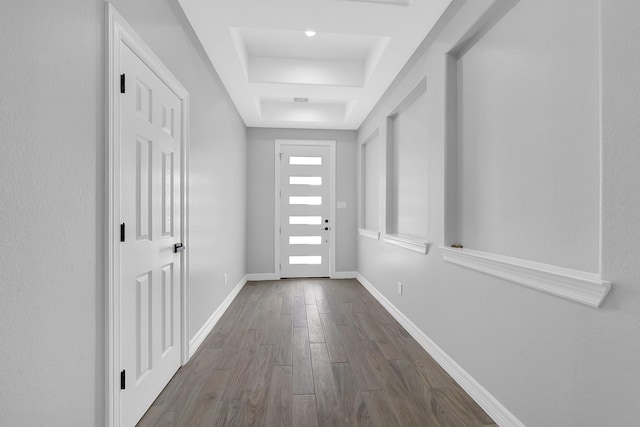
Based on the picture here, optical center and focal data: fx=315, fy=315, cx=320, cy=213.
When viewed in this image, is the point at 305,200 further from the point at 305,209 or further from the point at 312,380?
the point at 312,380

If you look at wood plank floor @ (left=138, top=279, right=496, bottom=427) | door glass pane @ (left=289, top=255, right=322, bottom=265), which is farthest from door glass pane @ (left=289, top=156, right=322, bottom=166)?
wood plank floor @ (left=138, top=279, right=496, bottom=427)

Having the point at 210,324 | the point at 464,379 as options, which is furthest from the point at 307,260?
the point at 464,379

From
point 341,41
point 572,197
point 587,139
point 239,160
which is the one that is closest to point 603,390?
point 572,197

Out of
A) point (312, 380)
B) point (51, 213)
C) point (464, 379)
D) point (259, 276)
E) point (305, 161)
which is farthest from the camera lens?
point (305, 161)

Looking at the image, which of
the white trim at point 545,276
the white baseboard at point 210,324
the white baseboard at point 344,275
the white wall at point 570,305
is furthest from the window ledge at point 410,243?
the white baseboard at point 210,324

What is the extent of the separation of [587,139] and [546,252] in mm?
524

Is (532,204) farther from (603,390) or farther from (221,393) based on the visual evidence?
(221,393)

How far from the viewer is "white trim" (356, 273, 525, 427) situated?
5.30 ft

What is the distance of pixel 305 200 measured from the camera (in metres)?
5.31

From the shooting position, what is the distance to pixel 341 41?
322 centimetres

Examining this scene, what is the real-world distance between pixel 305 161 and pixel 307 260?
167 centimetres

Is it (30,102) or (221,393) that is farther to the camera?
(221,393)

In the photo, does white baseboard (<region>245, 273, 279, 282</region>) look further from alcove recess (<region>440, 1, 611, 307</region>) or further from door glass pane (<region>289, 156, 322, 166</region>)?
alcove recess (<region>440, 1, 611, 307</region>)

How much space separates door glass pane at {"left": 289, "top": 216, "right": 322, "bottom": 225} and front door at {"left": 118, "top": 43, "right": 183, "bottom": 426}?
3.12 metres
